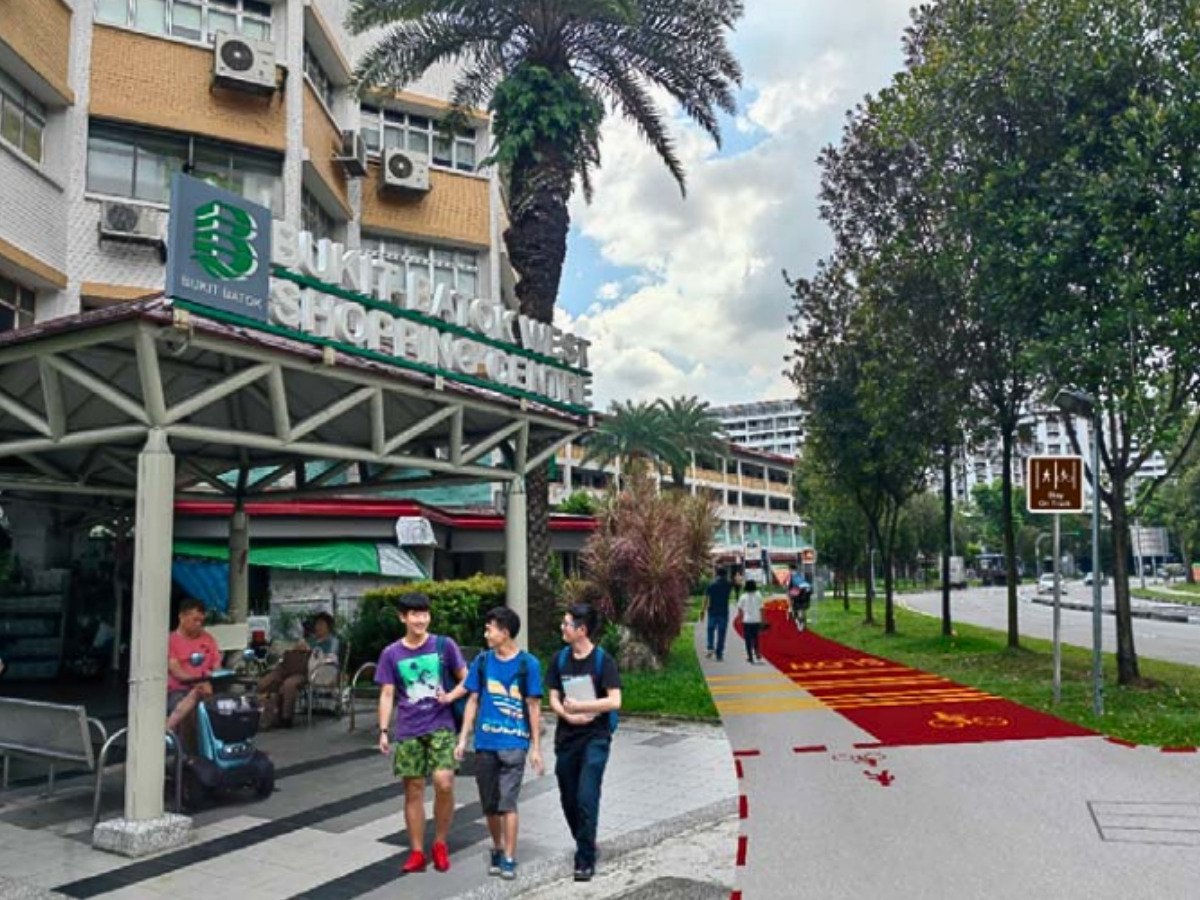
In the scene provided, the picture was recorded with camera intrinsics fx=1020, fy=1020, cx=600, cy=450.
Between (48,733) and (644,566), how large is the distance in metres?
11.1

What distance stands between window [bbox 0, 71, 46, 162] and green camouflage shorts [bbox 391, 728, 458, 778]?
14.7m

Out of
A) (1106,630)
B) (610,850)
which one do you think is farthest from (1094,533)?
(1106,630)

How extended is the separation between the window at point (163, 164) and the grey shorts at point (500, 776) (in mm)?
16565

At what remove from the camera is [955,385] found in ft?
65.9

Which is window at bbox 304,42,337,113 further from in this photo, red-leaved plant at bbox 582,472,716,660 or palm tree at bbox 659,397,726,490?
palm tree at bbox 659,397,726,490

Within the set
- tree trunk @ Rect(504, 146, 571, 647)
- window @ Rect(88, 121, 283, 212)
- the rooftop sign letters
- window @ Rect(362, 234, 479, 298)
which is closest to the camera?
the rooftop sign letters

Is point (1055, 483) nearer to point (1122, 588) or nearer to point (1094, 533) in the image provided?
point (1094, 533)

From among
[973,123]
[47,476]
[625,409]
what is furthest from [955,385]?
[625,409]

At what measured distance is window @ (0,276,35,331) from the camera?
1652 centimetres

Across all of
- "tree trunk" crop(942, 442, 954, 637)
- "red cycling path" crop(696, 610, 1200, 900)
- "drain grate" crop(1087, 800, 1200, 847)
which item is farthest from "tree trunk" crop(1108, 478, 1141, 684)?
"tree trunk" crop(942, 442, 954, 637)

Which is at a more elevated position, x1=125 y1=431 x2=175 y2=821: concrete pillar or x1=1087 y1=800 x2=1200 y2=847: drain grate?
x1=125 y1=431 x2=175 y2=821: concrete pillar

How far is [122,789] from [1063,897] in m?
7.32

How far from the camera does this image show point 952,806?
800 cm

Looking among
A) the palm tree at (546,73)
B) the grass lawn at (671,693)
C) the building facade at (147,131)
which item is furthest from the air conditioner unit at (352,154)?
the grass lawn at (671,693)
